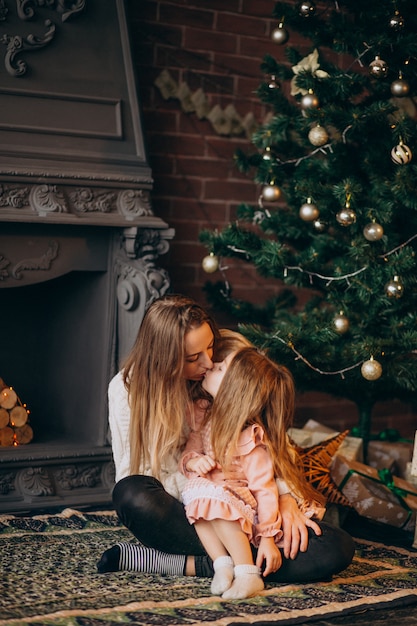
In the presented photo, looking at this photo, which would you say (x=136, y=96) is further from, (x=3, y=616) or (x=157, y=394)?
(x=3, y=616)

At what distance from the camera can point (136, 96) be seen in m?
3.27

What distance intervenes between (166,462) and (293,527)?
1.36 feet

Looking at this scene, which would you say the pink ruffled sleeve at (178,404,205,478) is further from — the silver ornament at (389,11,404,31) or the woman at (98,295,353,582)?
the silver ornament at (389,11,404,31)

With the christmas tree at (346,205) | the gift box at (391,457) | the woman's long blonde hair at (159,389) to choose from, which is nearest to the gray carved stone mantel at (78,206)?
the christmas tree at (346,205)

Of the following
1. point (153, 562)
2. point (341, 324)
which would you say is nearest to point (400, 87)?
point (341, 324)

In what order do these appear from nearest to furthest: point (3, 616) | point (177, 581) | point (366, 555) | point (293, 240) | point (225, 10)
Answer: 1. point (3, 616)
2. point (177, 581)
3. point (366, 555)
4. point (293, 240)
5. point (225, 10)

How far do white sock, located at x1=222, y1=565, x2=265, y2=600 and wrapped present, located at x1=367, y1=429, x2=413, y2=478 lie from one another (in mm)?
1393

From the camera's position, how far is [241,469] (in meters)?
2.50

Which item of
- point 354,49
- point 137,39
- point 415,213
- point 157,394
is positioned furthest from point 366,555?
point 137,39

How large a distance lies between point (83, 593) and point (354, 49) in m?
2.09

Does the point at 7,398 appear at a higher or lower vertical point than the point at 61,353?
lower

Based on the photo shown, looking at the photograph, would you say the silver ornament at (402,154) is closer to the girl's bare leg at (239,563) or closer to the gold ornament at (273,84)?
the gold ornament at (273,84)

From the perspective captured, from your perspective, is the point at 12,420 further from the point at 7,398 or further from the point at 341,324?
the point at 341,324

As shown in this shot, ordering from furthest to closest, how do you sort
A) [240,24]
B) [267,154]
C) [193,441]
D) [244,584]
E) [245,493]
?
1. [240,24]
2. [267,154]
3. [193,441]
4. [245,493]
5. [244,584]
